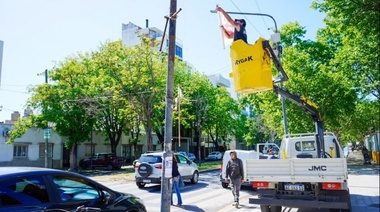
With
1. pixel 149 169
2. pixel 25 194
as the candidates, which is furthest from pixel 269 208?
pixel 149 169

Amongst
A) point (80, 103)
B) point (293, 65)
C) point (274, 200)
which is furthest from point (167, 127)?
point (80, 103)

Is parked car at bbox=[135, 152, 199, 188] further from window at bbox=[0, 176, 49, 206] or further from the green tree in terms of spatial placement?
the green tree

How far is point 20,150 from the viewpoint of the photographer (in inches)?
1147

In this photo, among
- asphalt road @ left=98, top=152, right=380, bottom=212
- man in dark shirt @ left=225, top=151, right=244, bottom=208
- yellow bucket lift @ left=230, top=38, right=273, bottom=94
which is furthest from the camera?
man in dark shirt @ left=225, top=151, right=244, bottom=208

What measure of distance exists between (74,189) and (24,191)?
851 mm

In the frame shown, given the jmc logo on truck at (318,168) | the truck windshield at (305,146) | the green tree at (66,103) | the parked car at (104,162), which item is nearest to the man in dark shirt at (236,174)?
the truck windshield at (305,146)

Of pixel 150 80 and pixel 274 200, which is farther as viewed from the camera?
pixel 150 80

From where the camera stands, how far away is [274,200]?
715 cm

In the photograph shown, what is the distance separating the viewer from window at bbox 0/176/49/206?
4.14 m

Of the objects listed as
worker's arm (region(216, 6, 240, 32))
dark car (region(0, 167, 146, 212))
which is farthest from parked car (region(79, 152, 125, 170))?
dark car (region(0, 167, 146, 212))

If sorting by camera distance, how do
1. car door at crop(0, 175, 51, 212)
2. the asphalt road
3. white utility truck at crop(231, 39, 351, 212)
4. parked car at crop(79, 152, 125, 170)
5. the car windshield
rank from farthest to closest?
parked car at crop(79, 152, 125, 170) < the car windshield < the asphalt road < white utility truck at crop(231, 39, 351, 212) < car door at crop(0, 175, 51, 212)

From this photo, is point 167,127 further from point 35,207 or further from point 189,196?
point 189,196

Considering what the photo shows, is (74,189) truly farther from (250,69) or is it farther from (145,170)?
(145,170)

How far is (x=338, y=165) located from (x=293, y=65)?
63.7ft
